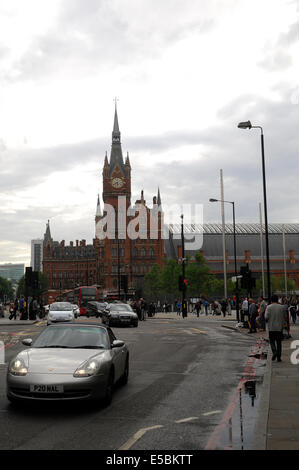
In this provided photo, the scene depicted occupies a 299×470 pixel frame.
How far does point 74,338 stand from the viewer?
1015 cm

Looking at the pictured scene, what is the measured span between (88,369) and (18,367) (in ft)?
3.86

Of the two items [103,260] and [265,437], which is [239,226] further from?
[265,437]

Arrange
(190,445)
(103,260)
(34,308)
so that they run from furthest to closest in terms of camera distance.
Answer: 1. (103,260)
2. (34,308)
3. (190,445)

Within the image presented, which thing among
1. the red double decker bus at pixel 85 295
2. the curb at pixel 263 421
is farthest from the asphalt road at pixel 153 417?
the red double decker bus at pixel 85 295

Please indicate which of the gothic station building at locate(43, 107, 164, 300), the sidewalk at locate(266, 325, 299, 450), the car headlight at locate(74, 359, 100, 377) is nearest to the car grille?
the car headlight at locate(74, 359, 100, 377)

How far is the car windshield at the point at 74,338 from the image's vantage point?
32.4ft

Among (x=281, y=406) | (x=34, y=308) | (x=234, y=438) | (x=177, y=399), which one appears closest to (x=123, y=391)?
(x=177, y=399)

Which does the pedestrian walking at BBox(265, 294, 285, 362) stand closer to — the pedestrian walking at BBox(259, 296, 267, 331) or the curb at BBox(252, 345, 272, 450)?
the curb at BBox(252, 345, 272, 450)

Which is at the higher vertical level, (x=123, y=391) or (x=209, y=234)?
(x=209, y=234)

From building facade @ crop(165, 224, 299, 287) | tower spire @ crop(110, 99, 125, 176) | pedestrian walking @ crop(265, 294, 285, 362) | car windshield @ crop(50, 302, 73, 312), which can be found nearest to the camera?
pedestrian walking @ crop(265, 294, 285, 362)

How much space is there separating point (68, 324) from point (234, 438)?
4891mm

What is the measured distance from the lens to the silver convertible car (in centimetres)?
830

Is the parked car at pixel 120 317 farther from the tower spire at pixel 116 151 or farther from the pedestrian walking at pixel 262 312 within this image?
the tower spire at pixel 116 151

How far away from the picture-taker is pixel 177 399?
9.77 m
